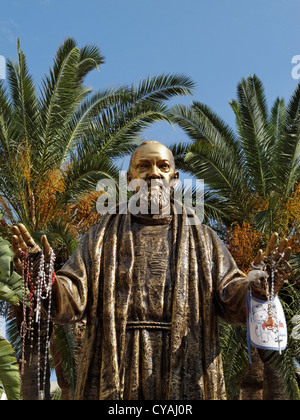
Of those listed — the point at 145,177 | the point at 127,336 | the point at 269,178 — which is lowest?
the point at 127,336

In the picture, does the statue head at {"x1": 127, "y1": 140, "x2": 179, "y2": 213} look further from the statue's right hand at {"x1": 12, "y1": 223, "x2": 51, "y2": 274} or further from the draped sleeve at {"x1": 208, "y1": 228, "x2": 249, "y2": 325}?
the statue's right hand at {"x1": 12, "y1": 223, "x2": 51, "y2": 274}

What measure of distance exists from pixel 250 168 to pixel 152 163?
1113cm

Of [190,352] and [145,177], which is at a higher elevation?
[145,177]

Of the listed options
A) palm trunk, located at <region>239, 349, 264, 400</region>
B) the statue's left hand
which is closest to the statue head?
the statue's left hand

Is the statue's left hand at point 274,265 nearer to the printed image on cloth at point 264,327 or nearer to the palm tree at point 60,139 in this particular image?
the printed image on cloth at point 264,327

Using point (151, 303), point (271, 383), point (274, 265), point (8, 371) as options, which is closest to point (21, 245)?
point (151, 303)

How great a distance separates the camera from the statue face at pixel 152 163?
5.92 meters

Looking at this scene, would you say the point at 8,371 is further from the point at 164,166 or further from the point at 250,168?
the point at 250,168

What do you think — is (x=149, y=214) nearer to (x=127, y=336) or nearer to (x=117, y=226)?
(x=117, y=226)

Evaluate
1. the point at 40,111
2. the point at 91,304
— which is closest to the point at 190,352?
the point at 91,304

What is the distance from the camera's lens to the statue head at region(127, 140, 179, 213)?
231 inches

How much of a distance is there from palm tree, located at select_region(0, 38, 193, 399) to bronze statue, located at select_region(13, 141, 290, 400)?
8.99 metres

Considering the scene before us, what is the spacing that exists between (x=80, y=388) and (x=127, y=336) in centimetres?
53

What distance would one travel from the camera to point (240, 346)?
1474cm
